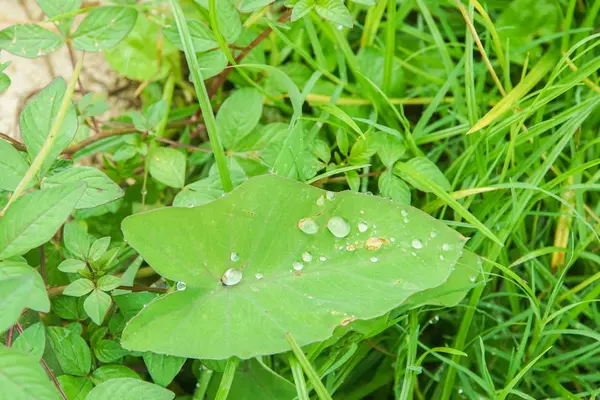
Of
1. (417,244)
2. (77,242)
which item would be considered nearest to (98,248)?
(77,242)

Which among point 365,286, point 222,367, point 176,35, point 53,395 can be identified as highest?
point 176,35

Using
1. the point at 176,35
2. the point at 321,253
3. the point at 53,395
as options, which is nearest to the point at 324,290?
the point at 321,253

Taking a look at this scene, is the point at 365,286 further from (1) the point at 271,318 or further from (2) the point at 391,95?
(2) the point at 391,95

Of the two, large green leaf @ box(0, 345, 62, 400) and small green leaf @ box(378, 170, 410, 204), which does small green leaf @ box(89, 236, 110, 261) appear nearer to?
large green leaf @ box(0, 345, 62, 400)

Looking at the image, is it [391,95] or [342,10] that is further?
[391,95]

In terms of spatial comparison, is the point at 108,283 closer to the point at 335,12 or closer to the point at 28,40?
the point at 28,40

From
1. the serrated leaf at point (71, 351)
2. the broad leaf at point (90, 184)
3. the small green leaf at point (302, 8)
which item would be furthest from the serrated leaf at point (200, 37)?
the serrated leaf at point (71, 351)

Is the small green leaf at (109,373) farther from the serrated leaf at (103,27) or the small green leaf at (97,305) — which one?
the serrated leaf at (103,27)
